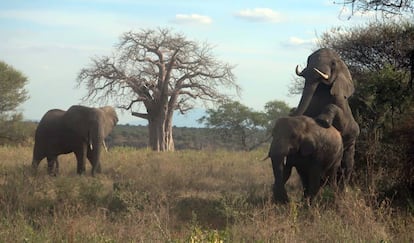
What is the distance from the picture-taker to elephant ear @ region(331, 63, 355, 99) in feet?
35.6

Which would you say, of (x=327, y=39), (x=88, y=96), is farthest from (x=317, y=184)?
(x=88, y=96)

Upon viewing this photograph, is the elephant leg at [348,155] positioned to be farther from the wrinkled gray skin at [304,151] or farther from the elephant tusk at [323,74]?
the elephant tusk at [323,74]

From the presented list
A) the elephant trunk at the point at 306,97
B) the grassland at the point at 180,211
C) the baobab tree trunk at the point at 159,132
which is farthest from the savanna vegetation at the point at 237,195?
the baobab tree trunk at the point at 159,132

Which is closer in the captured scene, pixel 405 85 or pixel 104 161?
pixel 405 85

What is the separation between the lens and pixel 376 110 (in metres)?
12.4

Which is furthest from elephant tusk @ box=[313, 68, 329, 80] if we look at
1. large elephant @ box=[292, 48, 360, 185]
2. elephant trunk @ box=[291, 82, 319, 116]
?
elephant trunk @ box=[291, 82, 319, 116]

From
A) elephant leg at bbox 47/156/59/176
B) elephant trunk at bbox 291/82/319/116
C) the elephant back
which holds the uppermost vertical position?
elephant trunk at bbox 291/82/319/116

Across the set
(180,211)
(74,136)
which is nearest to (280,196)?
(180,211)

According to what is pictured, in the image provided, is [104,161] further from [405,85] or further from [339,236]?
[339,236]

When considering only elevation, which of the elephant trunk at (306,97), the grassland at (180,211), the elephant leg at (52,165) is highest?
the elephant trunk at (306,97)

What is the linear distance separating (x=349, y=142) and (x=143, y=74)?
2600 centimetres

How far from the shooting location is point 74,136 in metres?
13.9

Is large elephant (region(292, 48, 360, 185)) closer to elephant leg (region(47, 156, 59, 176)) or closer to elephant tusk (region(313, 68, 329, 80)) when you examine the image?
elephant tusk (region(313, 68, 329, 80))

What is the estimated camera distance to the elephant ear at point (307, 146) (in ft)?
32.2
